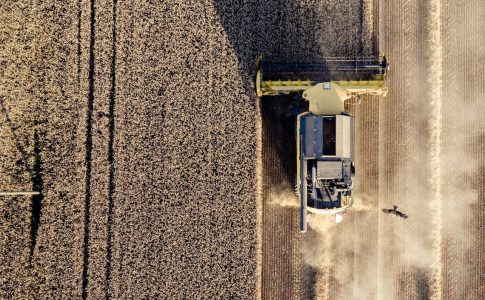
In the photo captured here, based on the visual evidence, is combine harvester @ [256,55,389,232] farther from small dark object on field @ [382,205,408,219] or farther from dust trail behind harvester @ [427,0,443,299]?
dust trail behind harvester @ [427,0,443,299]

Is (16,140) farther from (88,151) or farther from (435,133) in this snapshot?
(435,133)

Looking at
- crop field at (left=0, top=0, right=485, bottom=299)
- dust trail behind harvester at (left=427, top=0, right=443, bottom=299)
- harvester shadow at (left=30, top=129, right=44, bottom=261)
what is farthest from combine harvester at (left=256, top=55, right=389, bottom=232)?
harvester shadow at (left=30, top=129, right=44, bottom=261)

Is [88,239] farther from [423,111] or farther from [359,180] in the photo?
[423,111]

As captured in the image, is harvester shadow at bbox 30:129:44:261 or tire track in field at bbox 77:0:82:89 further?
tire track in field at bbox 77:0:82:89

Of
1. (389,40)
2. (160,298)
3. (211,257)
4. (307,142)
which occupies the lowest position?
(160,298)

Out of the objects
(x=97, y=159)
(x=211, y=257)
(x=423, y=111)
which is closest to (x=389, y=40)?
(x=423, y=111)

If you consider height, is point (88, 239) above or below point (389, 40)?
below
